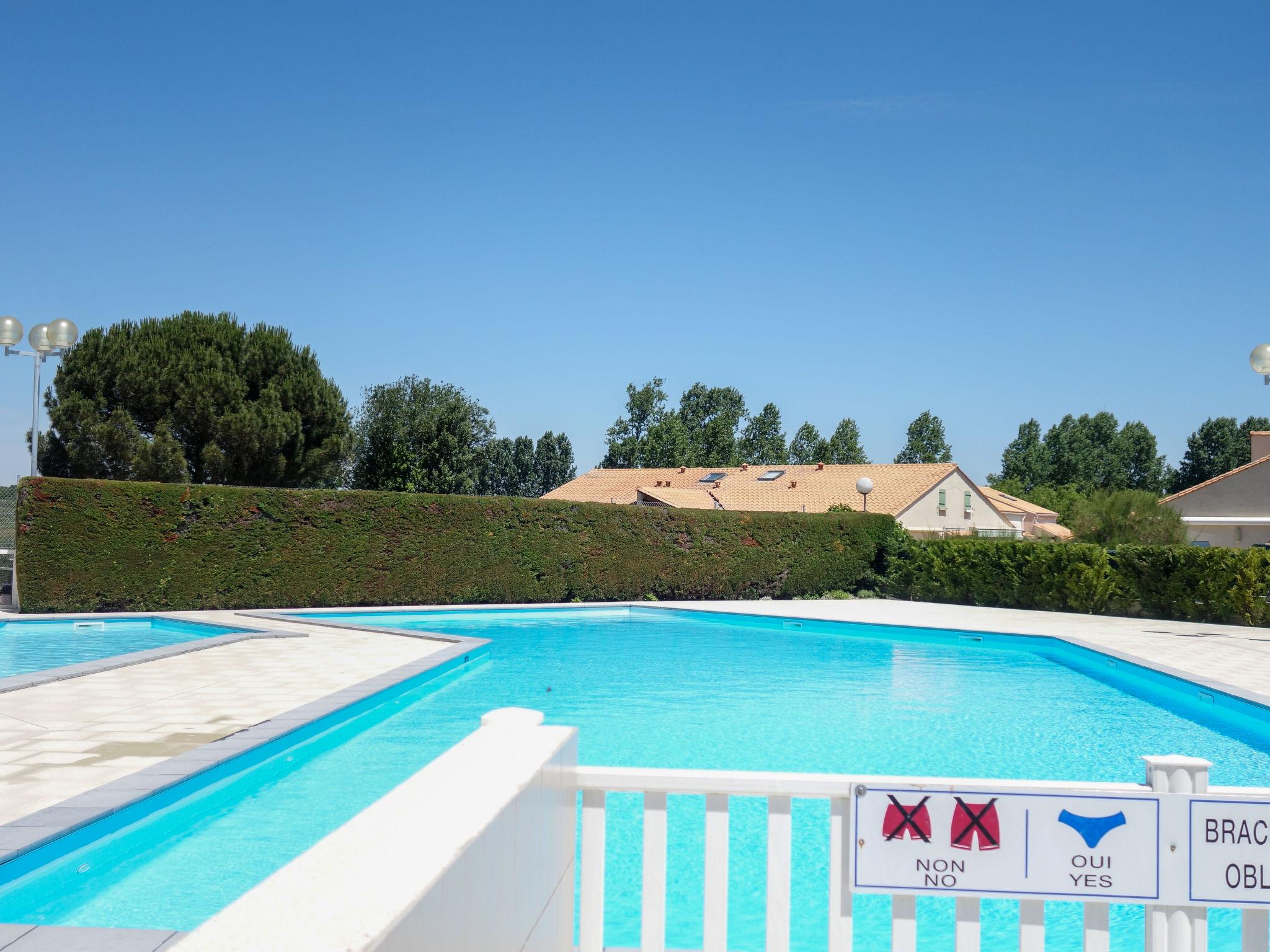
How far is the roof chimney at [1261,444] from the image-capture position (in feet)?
113

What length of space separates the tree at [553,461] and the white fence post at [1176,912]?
78.1m

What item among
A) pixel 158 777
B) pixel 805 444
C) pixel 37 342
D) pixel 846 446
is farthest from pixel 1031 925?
pixel 805 444

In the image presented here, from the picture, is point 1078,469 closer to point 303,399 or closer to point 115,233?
point 303,399

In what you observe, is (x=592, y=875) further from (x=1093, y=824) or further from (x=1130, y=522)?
(x=1130, y=522)

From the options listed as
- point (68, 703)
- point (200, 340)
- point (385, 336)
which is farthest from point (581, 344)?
point (68, 703)

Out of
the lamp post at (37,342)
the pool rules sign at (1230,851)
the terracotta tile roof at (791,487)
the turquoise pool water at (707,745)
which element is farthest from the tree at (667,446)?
the pool rules sign at (1230,851)

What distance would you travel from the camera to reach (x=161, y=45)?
17125 millimetres

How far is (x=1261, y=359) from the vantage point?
1266cm

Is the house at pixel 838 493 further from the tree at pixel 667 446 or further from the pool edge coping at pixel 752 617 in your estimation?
the pool edge coping at pixel 752 617

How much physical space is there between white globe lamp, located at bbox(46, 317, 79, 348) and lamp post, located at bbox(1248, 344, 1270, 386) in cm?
1818

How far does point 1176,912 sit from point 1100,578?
2032cm

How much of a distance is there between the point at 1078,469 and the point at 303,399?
253ft

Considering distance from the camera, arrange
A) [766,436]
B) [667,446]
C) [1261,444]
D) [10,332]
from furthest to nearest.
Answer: [766,436] < [667,446] < [1261,444] < [10,332]

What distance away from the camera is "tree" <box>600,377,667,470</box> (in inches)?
2756
